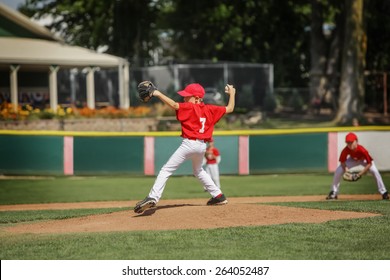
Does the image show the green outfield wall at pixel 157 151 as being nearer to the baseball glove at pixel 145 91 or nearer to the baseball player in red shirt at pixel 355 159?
the baseball player in red shirt at pixel 355 159

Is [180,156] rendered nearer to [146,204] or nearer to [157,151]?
[146,204]

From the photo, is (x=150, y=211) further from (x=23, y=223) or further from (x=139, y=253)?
(x=139, y=253)

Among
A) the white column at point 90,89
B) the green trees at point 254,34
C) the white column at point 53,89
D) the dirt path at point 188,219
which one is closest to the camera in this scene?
the dirt path at point 188,219

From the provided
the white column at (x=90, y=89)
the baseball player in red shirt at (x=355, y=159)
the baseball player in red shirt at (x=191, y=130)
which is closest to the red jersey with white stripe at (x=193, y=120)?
the baseball player in red shirt at (x=191, y=130)

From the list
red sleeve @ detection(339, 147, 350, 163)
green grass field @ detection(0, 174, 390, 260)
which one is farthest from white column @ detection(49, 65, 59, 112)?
green grass field @ detection(0, 174, 390, 260)

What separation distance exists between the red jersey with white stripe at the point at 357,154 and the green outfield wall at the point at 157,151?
7090mm

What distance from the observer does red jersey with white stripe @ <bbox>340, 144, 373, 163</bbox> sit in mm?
15492

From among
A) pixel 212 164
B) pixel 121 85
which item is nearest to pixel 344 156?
pixel 212 164

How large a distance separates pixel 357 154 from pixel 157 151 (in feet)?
26.2

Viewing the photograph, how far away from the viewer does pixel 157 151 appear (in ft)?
73.9

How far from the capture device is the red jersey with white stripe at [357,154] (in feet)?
50.8

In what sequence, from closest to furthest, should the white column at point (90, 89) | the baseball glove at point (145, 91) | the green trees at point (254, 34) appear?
the baseball glove at point (145, 91)
the white column at point (90, 89)
the green trees at point (254, 34)

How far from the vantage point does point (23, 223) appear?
41.4ft

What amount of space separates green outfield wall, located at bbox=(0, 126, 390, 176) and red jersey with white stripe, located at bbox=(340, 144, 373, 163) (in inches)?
279
